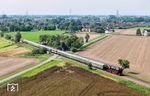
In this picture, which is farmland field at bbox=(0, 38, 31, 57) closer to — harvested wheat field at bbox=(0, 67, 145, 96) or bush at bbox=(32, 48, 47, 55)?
bush at bbox=(32, 48, 47, 55)

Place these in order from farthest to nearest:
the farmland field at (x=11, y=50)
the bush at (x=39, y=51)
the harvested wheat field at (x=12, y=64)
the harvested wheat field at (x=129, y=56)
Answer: the farmland field at (x=11, y=50)
the bush at (x=39, y=51)
the harvested wheat field at (x=12, y=64)
the harvested wheat field at (x=129, y=56)

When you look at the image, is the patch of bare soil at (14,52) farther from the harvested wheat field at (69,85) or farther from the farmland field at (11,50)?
the harvested wheat field at (69,85)

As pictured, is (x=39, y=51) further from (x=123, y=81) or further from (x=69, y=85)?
(x=123, y=81)

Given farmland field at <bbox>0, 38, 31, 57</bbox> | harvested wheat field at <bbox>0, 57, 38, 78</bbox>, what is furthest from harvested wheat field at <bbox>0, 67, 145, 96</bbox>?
farmland field at <bbox>0, 38, 31, 57</bbox>

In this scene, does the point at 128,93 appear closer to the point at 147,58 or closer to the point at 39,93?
the point at 39,93

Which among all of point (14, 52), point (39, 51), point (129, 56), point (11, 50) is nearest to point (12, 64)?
point (39, 51)

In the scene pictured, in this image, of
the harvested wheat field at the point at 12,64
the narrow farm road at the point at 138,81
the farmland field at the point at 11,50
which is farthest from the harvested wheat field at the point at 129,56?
the farmland field at the point at 11,50
